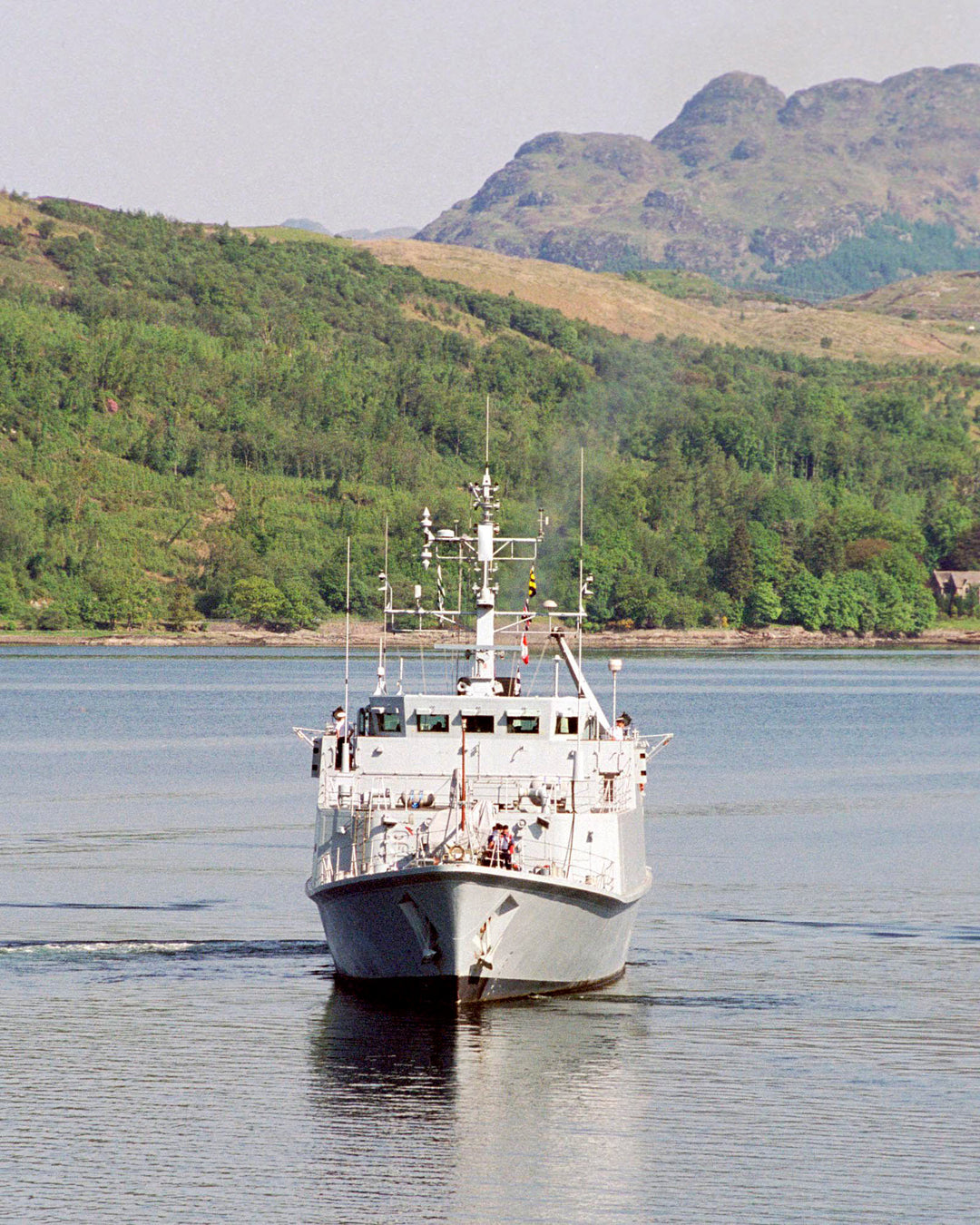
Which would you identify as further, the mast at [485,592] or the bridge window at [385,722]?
the mast at [485,592]

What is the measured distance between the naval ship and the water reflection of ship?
1066 millimetres

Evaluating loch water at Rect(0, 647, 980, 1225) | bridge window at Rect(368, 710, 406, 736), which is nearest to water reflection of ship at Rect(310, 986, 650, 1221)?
loch water at Rect(0, 647, 980, 1225)

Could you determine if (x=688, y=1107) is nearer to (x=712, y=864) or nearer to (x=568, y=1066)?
(x=568, y=1066)

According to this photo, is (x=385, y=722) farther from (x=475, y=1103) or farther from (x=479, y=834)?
(x=475, y=1103)

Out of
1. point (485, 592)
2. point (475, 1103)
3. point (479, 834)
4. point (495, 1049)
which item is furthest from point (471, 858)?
point (485, 592)

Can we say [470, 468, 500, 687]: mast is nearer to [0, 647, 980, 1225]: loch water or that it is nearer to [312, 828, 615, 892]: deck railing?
[312, 828, 615, 892]: deck railing

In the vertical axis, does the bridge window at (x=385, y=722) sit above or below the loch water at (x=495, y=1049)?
above

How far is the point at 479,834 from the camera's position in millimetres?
37406

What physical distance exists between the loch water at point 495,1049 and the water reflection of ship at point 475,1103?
0.22ft

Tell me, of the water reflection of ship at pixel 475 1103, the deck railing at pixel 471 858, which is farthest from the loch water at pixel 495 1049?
the deck railing at pixel 471 858

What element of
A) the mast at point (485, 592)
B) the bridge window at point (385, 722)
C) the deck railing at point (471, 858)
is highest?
the mast at point (485, 592)

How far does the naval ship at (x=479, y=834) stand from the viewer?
1419 inches

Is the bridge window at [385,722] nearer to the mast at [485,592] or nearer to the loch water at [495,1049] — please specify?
the mast at [485,592]

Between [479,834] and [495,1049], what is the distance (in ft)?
13.8
